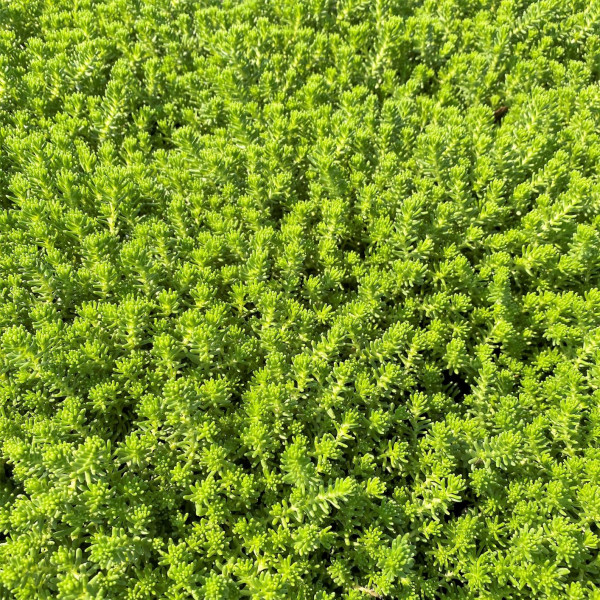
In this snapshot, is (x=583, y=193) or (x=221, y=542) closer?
(x=221, y=542)

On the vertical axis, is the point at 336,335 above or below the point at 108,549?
above

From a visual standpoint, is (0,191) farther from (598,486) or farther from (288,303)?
(598,486)

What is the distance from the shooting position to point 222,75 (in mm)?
3861

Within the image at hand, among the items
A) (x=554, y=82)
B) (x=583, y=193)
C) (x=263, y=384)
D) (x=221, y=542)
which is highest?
(x=554, y=82)

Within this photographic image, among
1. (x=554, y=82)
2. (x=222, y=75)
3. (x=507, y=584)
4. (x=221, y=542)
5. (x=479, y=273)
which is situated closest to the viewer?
(x=221, y=542)

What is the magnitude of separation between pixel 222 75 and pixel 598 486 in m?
3.14

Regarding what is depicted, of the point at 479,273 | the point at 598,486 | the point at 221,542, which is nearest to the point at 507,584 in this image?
the point at 598,486

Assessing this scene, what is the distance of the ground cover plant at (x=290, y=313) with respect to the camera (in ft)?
8.45

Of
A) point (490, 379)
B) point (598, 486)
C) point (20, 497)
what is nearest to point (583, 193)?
point (490, 379)

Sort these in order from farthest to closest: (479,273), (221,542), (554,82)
→ (554,82) → (479,273) → (221,542)

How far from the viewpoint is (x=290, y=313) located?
9.85ft

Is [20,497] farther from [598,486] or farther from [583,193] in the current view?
[583,193]

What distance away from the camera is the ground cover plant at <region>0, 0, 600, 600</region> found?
8.45 ft

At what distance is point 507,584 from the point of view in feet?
8.96
